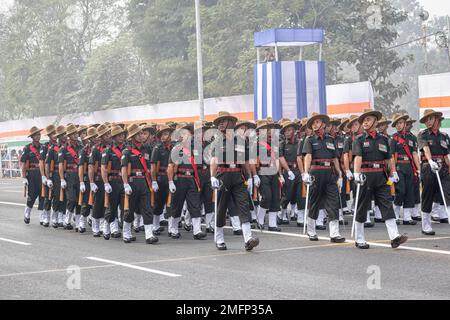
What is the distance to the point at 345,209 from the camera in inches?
741

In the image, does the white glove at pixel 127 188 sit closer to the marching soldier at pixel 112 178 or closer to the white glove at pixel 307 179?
the marching soldier at pixel 112 178

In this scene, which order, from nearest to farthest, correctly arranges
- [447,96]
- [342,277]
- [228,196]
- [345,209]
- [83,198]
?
[342,277] < [228,196] < [83,198] < [345,209] < [447,96]

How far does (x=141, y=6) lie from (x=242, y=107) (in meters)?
23.0

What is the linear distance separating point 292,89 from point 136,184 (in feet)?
45.7

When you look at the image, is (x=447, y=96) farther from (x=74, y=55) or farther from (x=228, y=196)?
(x=74, y=55)

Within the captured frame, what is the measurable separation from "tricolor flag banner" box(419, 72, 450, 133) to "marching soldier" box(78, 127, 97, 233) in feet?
45.9

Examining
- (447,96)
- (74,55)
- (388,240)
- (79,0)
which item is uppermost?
(79,0)

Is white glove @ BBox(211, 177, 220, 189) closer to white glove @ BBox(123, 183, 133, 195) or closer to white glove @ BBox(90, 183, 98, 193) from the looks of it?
white glove @ BBox(123, 183, 133, 195)

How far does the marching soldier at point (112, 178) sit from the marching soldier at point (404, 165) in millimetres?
5390

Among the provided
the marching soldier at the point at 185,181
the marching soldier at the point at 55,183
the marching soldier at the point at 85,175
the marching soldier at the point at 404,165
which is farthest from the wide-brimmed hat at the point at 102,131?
the marching soldier at the point at 404,165

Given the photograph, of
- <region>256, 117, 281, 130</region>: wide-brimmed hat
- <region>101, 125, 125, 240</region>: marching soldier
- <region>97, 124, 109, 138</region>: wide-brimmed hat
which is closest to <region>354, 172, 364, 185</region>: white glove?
<region>256, 117, 281, 130</region>: wide-brimmed hat

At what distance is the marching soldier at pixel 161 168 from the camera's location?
16133mm

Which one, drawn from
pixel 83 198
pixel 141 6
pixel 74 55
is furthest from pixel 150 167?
pixel 74 55

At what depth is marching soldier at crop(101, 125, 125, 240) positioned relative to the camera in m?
15.8
